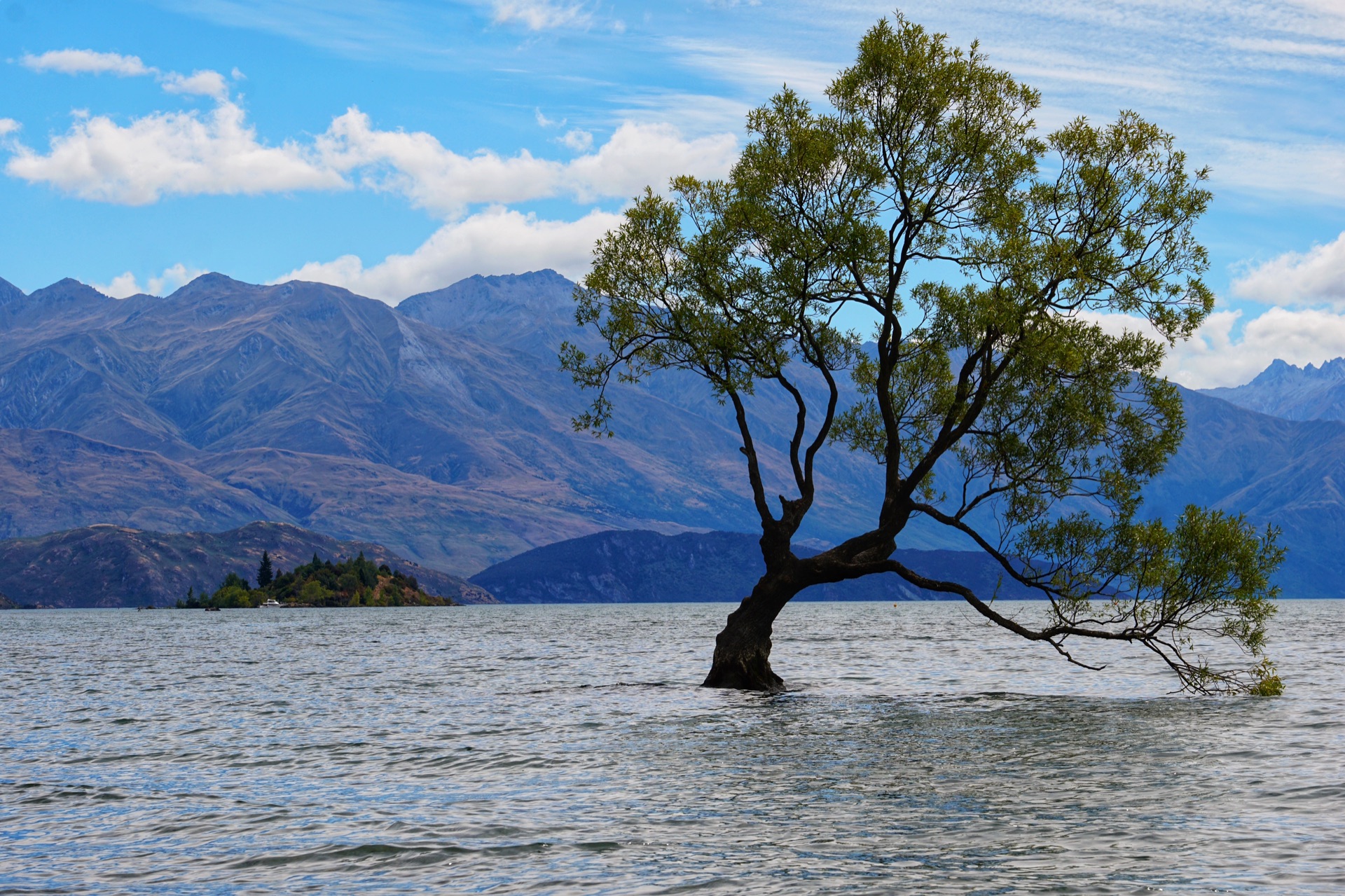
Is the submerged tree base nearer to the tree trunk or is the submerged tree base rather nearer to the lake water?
the tree trunk

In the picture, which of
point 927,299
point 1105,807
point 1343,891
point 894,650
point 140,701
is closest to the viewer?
point 1343,891

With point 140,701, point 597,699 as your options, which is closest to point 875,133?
point 597,699

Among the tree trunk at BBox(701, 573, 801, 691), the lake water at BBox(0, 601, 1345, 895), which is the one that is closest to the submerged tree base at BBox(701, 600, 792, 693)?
the tree trunk at BBox(701, 573, 801, 691)

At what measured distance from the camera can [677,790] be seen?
30.6 m

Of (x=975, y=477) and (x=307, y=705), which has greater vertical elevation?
(x=975, y=477)

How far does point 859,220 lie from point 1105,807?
27.4 metres

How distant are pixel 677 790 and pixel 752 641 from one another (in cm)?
2358

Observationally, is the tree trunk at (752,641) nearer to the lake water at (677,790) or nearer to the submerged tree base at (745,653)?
the submerged tree base at (745,653)

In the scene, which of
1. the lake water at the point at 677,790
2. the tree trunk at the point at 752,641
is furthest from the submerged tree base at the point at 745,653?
the lake water at the point at 677,790

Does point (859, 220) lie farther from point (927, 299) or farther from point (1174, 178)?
point (1174, 178)

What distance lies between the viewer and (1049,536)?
48.3m

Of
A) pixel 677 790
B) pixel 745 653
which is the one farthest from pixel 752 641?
pixel 677 790

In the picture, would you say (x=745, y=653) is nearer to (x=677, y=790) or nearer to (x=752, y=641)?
(x=752, y=641)

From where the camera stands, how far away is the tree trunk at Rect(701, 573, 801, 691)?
52.2 meters
